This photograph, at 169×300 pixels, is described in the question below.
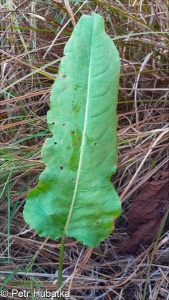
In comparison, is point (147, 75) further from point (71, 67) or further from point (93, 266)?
point (93, 266)

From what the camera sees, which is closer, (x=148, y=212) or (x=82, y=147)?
(x=82, y=147)

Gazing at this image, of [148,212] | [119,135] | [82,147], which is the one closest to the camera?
[82,147]

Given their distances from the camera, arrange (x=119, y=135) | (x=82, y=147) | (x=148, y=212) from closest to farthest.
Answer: (x=82, y=147) → (x=148, y=212) → (x=119, y=135)

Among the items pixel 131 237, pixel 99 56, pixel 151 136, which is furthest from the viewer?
pixel 151 136

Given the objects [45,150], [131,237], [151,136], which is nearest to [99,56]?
[45,150]

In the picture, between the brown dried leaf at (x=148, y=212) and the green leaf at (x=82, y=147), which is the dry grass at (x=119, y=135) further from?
the green leaf at (x=82, y=147)

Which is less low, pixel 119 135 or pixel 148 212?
pixel 119 135

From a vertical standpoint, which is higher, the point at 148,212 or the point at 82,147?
the point at 82,147
